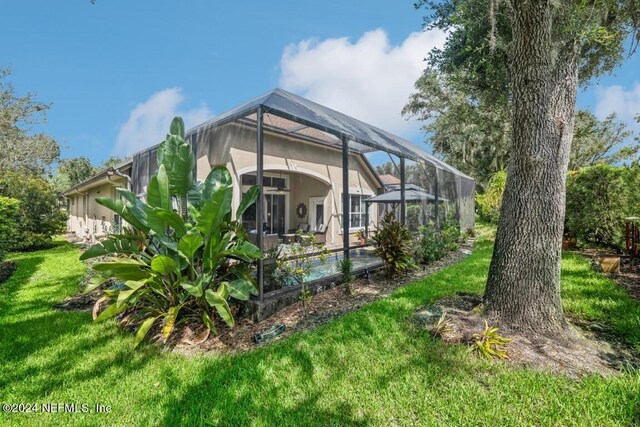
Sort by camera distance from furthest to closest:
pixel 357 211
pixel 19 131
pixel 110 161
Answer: pixel 110 161
pixel 19 131
pixel 357 211

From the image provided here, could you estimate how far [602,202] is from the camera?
927 centimetres

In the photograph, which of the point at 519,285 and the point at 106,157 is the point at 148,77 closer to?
the point at 519,285

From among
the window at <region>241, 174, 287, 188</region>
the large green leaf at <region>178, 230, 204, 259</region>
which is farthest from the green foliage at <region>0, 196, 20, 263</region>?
the large green leaf at <region>178, 230, 204, 259</region>

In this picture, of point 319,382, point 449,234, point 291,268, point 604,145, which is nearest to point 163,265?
point 291,268

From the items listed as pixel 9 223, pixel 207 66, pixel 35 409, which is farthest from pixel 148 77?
pixel 35 409

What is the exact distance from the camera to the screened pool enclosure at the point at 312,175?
17.5ft

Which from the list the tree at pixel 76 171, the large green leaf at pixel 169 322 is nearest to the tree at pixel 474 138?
the large green leaf at pixel 169 322

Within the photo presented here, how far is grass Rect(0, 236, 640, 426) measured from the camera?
2.34 m

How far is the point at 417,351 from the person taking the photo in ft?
10.7

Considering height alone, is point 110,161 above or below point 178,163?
above

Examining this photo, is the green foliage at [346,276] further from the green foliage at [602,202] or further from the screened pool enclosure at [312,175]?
the green foliage at [602,202]

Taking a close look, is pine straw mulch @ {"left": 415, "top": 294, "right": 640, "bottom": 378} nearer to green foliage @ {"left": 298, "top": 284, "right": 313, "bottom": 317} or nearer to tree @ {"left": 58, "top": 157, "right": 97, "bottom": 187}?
green foliage @ {"left": 298, "top": 284, "right": 313, "bottom": 317}

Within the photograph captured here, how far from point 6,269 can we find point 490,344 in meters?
12.1

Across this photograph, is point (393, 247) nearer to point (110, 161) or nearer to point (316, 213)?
point (316, 213)
